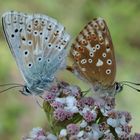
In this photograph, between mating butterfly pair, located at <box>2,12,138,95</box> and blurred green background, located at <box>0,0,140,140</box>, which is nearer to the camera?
mating butterfly pair, located at <box>2,12,138,95</box>

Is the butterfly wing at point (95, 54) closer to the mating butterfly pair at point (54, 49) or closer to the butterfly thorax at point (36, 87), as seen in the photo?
the mating butterfly pair at point (54, 49)

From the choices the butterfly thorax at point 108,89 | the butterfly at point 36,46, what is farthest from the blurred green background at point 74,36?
the butterfly thorax at point 108,89

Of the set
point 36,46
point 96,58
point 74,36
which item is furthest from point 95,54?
point 74,36

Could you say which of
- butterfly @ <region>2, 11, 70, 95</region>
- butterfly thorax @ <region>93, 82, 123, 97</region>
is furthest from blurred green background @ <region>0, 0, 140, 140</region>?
butterfly thorax @ <region>93, 82, 123, 97</region>

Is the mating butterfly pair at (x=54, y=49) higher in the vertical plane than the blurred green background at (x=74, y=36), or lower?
higher

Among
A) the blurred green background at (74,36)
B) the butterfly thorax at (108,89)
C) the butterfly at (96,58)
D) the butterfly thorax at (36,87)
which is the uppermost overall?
the butterfly at (96,58)

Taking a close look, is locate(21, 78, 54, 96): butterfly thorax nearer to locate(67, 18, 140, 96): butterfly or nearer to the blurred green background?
locate(67, 18, 140, 96): butterfly
